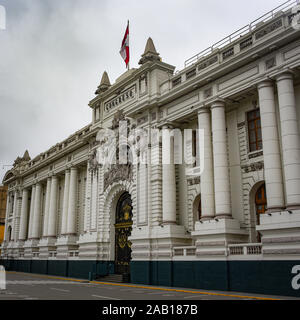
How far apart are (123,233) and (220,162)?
11093 mm

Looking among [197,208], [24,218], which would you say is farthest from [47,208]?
[197,208]

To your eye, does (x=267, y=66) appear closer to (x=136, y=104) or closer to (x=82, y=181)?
(x=136, y=104)

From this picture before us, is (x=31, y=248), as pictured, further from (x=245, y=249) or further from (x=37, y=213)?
(x=245, y=249)

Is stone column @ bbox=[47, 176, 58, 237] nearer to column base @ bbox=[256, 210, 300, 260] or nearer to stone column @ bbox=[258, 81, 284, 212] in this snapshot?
column base @ bbox=[256, 210, 300, 260]

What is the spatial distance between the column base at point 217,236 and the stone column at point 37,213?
2772 cm

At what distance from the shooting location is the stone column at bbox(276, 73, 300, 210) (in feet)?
56.2

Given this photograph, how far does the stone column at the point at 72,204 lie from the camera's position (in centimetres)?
3594

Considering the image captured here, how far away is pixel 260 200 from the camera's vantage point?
20781 millimetres

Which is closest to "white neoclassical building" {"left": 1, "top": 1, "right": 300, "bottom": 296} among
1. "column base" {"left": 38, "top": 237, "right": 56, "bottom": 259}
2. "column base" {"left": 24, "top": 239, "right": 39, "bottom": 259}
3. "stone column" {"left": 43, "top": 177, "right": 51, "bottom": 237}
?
"column base" {"left": 38, "top": 237, "right": 56, "bottom": 259}

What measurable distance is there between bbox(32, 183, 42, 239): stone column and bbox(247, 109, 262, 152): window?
3006 centimetres

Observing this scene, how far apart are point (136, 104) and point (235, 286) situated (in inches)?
568

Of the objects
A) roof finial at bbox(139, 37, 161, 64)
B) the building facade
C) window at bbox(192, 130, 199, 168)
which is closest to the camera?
window at bbox(192, 130, 199, 168)
